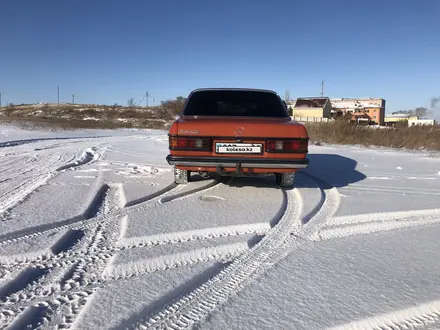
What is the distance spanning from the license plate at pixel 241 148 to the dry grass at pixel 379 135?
11402 millimetres

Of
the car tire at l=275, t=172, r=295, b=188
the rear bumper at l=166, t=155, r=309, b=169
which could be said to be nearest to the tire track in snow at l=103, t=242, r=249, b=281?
the rear bumper at l=166, t=155, r=309, b=169

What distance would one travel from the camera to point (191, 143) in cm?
436

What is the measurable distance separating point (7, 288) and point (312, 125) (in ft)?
55.7

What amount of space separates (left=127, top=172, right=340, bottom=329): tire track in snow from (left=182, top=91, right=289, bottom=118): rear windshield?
1.83m

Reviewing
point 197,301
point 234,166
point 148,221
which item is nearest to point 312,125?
point 234,166

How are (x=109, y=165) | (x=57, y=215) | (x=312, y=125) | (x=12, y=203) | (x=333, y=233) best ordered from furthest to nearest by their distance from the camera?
(x=312, y=125) < (x=109, y=165) < (x=12, y=203) < (x=57, y=215) < (x=333, y=233)

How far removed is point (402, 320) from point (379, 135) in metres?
15.3

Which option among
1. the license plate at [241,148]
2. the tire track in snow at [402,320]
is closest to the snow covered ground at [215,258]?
the tire track in snow at [402,320]

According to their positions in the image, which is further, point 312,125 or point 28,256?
point 312,125

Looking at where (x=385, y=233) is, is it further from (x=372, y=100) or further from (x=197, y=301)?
(x=372, y=100)

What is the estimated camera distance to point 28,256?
2.47 m

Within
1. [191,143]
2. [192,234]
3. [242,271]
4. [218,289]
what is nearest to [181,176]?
[191,143]

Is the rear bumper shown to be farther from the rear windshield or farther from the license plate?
the rear windshield

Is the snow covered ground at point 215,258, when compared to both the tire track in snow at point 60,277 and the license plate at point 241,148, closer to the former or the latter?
the tire track in snow at point 60,277
